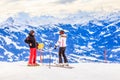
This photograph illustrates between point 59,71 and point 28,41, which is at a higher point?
point 28,41

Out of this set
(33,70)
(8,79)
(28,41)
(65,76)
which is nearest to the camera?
(8,79)

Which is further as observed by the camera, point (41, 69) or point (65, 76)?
point (41, 69)

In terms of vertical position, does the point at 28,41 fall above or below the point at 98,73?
above

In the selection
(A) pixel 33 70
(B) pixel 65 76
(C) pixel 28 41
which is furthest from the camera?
(C) pixel 28 41

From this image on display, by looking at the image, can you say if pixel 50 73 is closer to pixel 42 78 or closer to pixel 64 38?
pixel 42 78

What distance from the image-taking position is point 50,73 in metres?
27.3

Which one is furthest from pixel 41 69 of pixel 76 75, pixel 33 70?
pixel 76 75

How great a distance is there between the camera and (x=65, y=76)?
86.5ft

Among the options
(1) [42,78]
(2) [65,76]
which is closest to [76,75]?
(2) [65,76]

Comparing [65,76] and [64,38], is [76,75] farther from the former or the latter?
[64,38]

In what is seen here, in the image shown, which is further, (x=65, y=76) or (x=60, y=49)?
(x=60, y=49)

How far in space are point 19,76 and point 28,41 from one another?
17.4 feet

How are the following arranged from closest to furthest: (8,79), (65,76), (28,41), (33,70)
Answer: (8,79) < (65,76) < (33,70) < (28,41)

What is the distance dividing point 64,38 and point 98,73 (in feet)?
11.3
